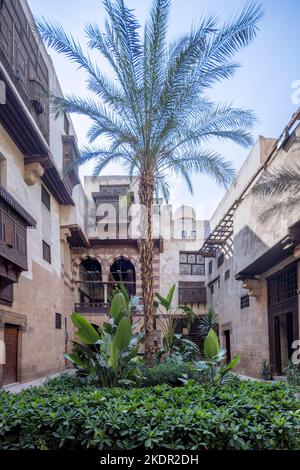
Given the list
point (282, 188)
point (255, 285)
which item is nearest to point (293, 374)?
point (282, 188)

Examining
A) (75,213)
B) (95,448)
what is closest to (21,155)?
(75,213)

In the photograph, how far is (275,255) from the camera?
12.6 metres

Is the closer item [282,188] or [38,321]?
[282,188]

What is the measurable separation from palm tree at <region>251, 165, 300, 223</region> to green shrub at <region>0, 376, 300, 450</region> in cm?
587

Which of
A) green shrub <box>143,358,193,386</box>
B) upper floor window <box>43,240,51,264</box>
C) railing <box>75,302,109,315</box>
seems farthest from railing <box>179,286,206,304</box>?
green shrub <box>143,358,193,386</box>

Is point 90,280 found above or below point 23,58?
below

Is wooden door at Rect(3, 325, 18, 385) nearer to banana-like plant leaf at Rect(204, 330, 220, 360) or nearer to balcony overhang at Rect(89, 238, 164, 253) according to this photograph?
banana-like plant leaf at Rect(204, 330, 220, 360)

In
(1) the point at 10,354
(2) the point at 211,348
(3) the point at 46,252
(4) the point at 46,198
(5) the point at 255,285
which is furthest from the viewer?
(4) the point at 46,198

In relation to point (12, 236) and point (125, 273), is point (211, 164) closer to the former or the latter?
point (12, 236)

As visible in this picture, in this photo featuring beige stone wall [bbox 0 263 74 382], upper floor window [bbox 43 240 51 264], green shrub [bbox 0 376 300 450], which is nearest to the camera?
green shrub [bbox 0 376 300 450]

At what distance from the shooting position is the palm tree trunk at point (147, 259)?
938 cm

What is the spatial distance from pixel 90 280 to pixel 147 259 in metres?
16.9

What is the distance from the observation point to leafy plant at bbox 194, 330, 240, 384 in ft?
23.9
